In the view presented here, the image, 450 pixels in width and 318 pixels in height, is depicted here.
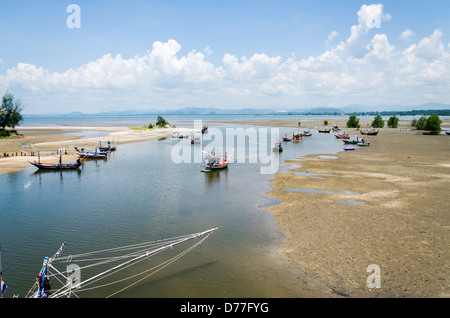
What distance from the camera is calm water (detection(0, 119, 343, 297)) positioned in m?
14.4

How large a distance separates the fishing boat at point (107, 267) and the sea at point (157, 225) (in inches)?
12.8

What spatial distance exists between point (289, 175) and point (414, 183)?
14.1 meters

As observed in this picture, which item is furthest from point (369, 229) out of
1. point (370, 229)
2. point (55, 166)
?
point (55, 166)

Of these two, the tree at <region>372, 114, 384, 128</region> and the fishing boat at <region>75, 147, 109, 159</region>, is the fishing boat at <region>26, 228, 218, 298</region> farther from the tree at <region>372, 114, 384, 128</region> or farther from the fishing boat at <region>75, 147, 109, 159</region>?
the tree at <region>372, 114, 384, 128</region>

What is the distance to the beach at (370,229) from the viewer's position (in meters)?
13.9

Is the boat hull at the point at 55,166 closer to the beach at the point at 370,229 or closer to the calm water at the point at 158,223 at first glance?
the calm water at the point at 158,223

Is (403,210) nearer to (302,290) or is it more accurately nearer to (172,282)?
(302,290)

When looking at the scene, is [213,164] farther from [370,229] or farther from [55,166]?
[370,229]

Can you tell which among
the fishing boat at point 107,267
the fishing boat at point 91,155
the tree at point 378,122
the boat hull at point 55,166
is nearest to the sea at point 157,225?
the fishing boat at point 107,267

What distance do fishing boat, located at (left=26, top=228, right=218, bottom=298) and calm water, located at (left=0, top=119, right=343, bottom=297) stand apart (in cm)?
65

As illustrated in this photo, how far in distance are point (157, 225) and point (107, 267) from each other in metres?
5.82

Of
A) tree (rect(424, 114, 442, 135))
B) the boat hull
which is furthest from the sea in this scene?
tree (rect(424, 114, 442, 135))
